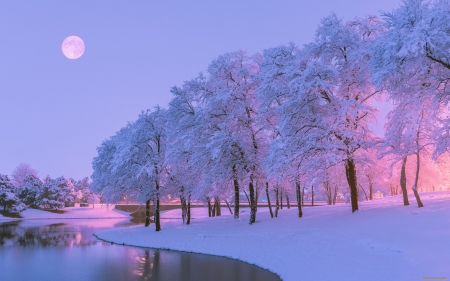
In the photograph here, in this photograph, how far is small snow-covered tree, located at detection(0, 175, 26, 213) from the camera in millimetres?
73688

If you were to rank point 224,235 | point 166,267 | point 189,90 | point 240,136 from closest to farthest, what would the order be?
1. point 166,267
2. point 224,235
3. point 240,136
4. point 189,90

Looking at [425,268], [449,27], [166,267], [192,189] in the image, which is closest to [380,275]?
[425,268]

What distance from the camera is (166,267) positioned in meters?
16.9

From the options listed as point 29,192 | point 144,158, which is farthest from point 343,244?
point 29,192

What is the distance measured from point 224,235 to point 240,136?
24.1 feet

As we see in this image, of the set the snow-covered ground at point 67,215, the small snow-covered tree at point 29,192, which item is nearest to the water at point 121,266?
the snow-covered ground at point 67,215

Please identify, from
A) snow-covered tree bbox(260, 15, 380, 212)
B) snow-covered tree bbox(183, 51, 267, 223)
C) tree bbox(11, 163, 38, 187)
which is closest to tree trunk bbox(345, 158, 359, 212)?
snow-covered tree bbox(260, 15, 380, 212)

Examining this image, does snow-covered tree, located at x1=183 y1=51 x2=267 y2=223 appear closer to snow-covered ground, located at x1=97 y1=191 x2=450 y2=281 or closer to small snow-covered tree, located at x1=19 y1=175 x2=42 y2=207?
snow-covered ground, located at x1=97 y1=191 x2=450 y2=281

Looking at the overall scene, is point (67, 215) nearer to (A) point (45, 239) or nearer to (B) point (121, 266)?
(A) point (45, 239)

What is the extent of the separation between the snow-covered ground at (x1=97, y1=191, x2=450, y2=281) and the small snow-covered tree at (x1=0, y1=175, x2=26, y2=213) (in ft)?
198

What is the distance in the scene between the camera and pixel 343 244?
16328 millimetres

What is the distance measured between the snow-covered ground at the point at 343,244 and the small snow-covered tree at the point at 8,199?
198ft

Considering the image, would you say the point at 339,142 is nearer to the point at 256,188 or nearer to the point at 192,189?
the point at 256,188

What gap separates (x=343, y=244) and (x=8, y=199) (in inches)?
3043
